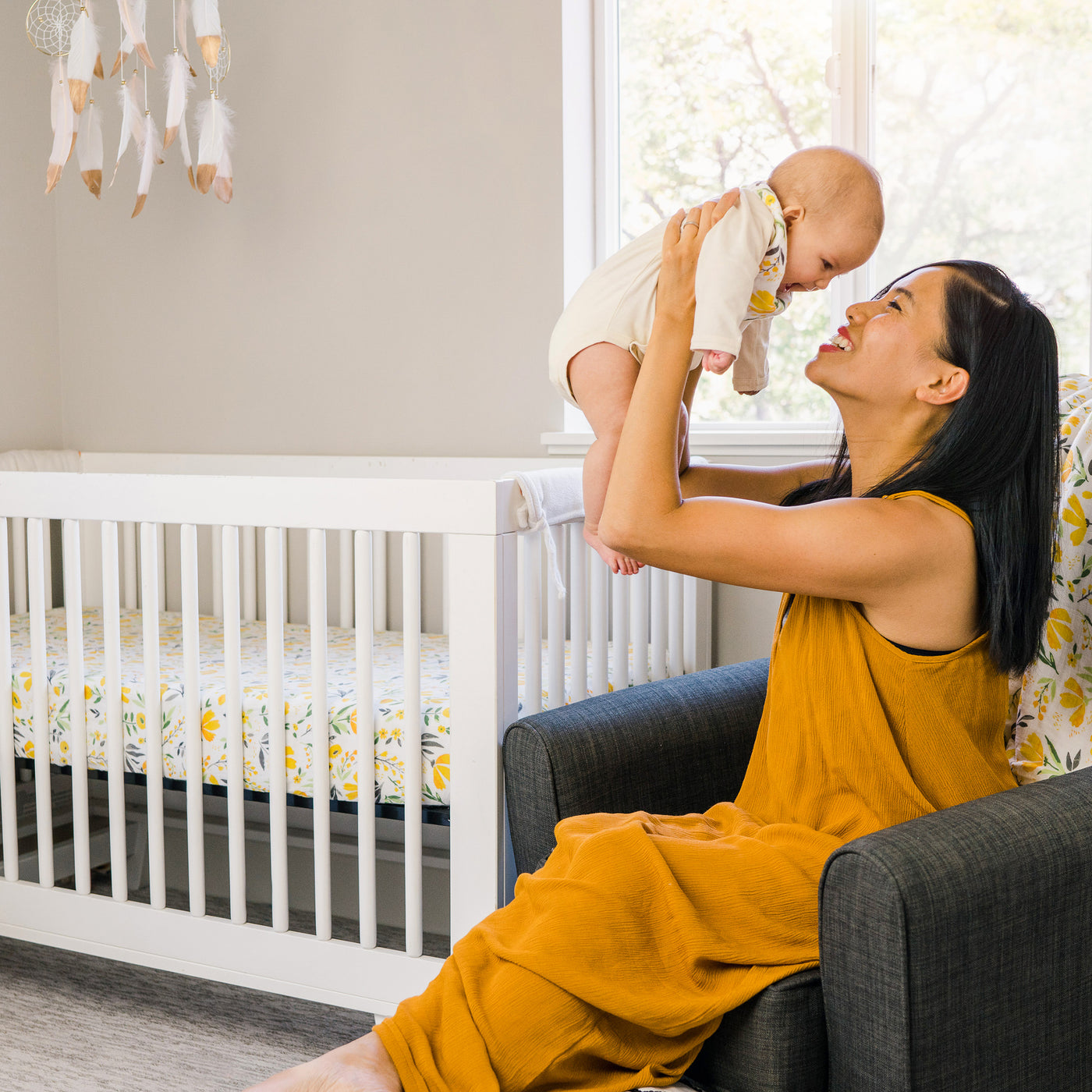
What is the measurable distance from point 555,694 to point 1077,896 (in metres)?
0.78

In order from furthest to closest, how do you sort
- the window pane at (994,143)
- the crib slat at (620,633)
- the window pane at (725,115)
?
the window pane at (725,115) → the window pane at (994,143) → the crib slat at (620,633)

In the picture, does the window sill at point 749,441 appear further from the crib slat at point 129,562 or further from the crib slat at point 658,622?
the crib slat at point 129,562

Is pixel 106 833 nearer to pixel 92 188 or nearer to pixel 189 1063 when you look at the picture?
pixel 189 1063

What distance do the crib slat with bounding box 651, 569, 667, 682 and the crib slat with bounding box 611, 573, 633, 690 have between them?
0.14 metres

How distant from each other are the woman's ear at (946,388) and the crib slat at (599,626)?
0.65 meters

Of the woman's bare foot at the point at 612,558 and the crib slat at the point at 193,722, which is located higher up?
the woman's bare foot at the point at 612,558

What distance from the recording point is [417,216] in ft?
8.01

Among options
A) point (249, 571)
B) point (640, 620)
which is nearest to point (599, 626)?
point (640, 620)

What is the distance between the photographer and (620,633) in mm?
1743

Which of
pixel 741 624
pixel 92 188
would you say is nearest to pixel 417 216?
pixel 92 188

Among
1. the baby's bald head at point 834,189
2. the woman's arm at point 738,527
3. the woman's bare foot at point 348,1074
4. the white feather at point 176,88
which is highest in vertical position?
the white feather at point 176,88

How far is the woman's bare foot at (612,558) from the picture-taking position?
4.19ft

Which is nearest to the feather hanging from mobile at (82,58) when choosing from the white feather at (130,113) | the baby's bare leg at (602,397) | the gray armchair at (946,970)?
the white feather at (130,113)

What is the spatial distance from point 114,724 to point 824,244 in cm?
121
